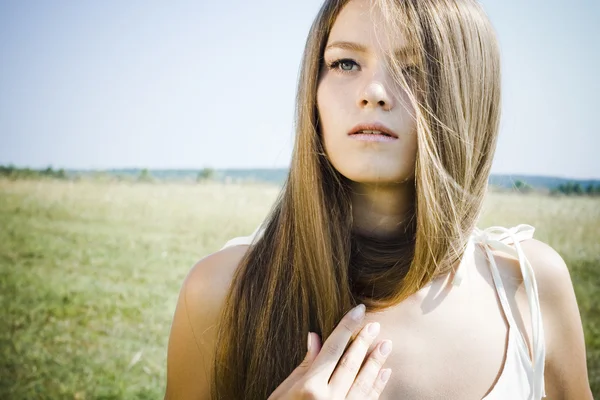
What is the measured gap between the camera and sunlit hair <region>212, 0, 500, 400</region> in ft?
4.54

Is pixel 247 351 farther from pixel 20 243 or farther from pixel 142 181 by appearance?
pixel 142 181

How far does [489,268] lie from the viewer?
1611 millimetres

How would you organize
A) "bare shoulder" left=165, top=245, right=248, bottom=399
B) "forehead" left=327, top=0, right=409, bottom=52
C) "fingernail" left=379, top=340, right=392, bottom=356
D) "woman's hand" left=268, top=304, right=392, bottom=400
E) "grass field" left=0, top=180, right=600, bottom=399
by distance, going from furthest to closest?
"grass field" left=0, top=180, right=600, bottom=399, "bare shoulder" left=165, top=245, right=248, bottom=399, "forehead" left=327, top=0, right=409, bottom=52, "fingernail" left=379, top=340, right=392, bottom=356, "woman's hand" left=268, top=304, right=392, bottom=400

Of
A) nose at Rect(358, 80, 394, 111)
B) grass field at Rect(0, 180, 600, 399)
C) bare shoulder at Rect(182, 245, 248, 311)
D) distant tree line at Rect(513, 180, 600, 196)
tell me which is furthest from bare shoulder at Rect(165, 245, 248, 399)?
distant tree line at Rect(513, 180, 600, 196)

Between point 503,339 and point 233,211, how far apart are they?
8503mm

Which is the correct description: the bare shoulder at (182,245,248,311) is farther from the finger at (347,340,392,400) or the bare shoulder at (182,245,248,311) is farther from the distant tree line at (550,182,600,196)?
the distant tree line at (550,182,600,196)

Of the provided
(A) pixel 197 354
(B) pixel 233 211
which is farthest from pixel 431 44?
(B) pixel 233 211

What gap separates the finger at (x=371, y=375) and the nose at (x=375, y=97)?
75cm

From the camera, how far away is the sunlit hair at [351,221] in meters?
1.38

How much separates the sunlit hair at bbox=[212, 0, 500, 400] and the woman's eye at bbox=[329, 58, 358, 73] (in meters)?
0.08

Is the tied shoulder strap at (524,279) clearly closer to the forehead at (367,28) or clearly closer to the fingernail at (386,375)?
the fingernail at (386,375)

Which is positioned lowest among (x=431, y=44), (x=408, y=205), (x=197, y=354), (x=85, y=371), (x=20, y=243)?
(x=85, y=371)

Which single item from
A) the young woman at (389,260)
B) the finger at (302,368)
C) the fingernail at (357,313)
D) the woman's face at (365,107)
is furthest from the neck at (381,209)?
the finger at (302,368)

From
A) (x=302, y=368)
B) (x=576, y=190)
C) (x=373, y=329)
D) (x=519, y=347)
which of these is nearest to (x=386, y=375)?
(x=373, y=329)
